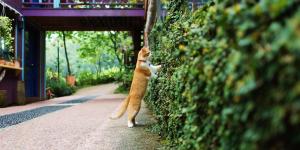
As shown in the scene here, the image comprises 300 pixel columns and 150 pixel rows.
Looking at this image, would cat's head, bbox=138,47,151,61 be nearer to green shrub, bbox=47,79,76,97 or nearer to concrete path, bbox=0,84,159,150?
concrete path, bbox=0,84,159,150

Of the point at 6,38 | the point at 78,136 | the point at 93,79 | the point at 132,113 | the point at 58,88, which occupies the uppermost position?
the point at 6,38

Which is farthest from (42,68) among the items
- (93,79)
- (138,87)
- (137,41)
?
(93,79)

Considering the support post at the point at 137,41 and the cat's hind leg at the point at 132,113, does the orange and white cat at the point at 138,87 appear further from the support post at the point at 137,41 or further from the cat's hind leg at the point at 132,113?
the support post at the point at 137,41

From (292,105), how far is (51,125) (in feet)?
25.6

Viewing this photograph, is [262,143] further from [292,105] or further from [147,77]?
[147,77]

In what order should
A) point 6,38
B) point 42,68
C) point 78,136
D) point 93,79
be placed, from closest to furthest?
1. point 78,136
2. point 6,38
3. point 42,68
4. point 93,79

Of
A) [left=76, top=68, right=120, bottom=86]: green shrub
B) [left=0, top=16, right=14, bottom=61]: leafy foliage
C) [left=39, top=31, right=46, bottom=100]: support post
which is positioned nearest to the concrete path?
[left=0, top=16, right=14, bottom=61]: leafy foliage

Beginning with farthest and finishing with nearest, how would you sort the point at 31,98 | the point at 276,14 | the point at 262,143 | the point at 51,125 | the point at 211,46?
1. the point at 31,98
2. the point at 51,125
3. the point at 211,46
4. the point at 262,143
5. the point at 276,14

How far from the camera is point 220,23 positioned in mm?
1980

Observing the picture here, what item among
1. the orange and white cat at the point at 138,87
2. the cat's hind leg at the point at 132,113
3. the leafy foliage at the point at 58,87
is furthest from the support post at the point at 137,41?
the cat's hind leg at the point at 132,113

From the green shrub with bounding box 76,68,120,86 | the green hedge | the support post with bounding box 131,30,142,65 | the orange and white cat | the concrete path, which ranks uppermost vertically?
the support post with bounding box 131,30,142,65

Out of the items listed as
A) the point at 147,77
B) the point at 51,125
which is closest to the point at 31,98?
the point at 51,125

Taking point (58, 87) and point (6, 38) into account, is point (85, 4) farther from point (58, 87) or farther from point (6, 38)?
point (58, 87)

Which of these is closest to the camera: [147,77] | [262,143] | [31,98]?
[262,143]
